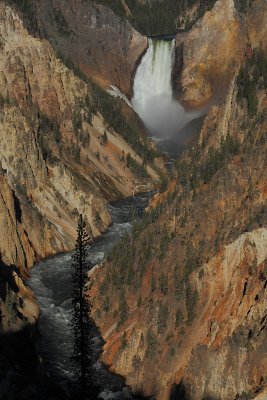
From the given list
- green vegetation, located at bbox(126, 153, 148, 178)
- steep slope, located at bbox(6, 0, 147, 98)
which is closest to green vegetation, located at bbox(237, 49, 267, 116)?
green vegetation, located at bbox(126, 153, 148, 178)

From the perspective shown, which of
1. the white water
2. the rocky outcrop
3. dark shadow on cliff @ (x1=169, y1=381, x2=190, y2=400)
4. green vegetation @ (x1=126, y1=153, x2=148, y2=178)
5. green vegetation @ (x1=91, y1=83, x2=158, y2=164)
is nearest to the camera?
dark shadow on cliff @ (x1=169, y1=381, x2=190, y2=400)

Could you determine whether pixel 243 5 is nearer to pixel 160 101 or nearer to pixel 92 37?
pixel 160 101

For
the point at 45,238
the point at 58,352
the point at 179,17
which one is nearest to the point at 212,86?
the point at 179,17

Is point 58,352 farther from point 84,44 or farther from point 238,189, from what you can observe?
point 84,44

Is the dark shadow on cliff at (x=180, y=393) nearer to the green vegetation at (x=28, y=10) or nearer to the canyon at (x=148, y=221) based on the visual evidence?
the canyon at (x=148, y=221)

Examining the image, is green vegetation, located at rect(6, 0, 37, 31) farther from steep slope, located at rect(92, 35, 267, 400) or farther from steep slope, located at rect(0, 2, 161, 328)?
steep slope, located at rect(92, 35, 267, 400)

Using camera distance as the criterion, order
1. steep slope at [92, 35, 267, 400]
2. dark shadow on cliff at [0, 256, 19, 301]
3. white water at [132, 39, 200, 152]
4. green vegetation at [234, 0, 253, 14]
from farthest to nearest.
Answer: green vegetation at [234, 0, 253, 14], white water at [132, 39, 200, 152], dark shadow on cliff at [0, 256, 19, 301], steep slope at [92, 35, 267, 400]
